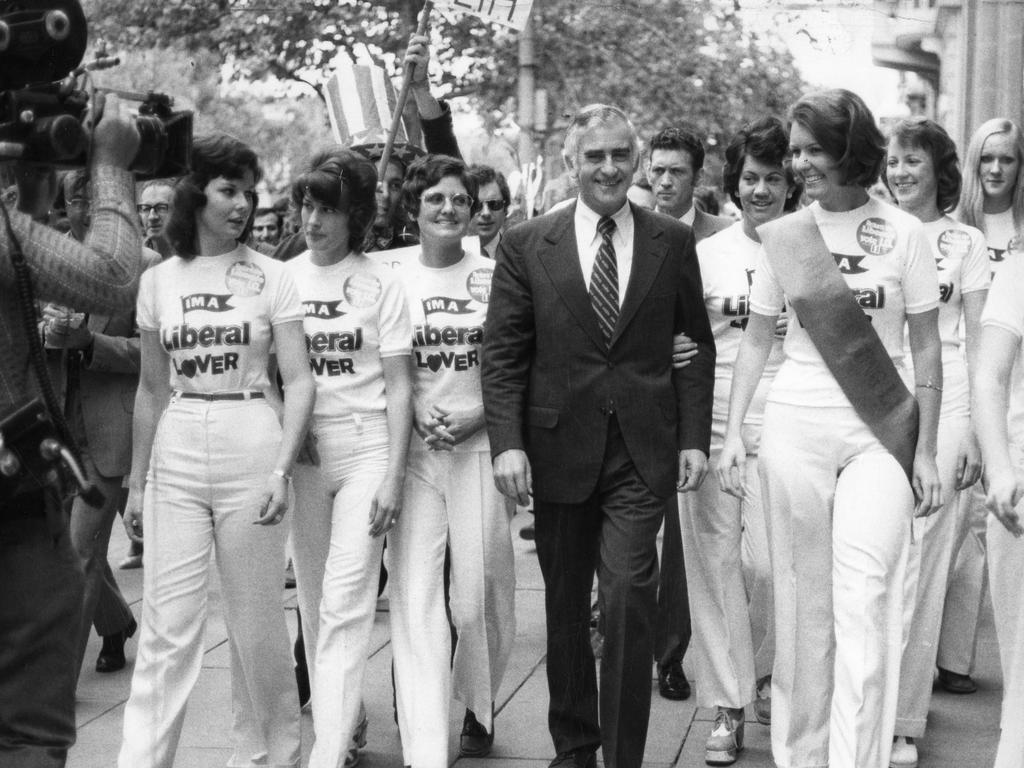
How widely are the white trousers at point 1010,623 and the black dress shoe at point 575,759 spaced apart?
1355 mm

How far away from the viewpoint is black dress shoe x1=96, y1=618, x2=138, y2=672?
765 centimetres

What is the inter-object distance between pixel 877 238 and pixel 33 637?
2929mm

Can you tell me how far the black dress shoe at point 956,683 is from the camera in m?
7.26

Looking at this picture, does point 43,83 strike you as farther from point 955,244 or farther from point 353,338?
point 955,244

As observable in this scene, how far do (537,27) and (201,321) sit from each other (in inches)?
824

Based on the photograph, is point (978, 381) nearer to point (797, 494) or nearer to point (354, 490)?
point (797, 494)

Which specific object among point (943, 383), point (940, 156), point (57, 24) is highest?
point (57, 24)

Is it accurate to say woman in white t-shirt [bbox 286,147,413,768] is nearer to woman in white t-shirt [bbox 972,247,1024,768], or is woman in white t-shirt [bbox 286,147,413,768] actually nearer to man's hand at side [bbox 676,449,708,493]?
man's hand at side [bbox 676,449,708,493]

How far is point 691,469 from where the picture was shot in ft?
19.4

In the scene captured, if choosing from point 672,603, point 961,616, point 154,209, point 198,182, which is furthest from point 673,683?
point 154,209

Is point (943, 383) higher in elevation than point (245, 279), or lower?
lower

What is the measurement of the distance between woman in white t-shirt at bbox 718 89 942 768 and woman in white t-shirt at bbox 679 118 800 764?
2.38 feet

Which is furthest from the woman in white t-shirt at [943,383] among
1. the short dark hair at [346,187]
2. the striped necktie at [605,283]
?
the short dark hair at [346,187]

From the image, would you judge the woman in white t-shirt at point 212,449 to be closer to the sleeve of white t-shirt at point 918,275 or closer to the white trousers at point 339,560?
the white trousers at point 339,560
